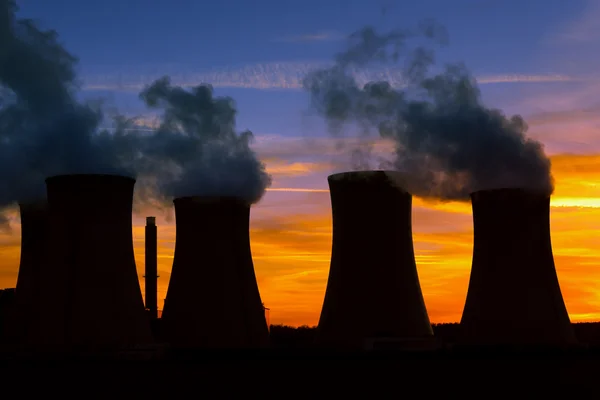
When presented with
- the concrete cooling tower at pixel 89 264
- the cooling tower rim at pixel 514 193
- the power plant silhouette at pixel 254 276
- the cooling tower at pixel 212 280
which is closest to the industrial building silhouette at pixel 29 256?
the power plant silhouette at pixel 254 276

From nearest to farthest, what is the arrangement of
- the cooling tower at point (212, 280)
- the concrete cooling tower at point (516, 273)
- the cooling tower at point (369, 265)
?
the concrete cooling tower at point (516, 273) → the cooling tower at point (369, 265) → the cooling tower at point (212, 280)

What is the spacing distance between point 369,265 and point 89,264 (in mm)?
6017

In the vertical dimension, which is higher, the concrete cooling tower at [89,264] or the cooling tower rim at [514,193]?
the cooling tower rim at [514,193]

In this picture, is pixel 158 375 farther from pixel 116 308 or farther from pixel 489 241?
pixel 489 241

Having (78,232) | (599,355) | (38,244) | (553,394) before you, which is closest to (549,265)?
(599,355)

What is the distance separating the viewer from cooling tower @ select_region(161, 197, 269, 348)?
852 inches

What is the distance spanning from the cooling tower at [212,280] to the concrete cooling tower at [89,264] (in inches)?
122

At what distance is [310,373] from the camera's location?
17.1m

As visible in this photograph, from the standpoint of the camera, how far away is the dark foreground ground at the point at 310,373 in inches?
579

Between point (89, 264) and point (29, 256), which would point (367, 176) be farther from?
point (29, 256)

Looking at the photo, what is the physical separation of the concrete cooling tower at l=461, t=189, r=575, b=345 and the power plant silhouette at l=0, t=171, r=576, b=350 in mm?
24

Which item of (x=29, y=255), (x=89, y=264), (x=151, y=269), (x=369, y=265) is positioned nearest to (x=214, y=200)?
(x=369, y=265)

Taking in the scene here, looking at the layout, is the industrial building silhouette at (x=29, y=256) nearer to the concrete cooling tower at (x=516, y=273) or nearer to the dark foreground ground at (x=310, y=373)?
the dark foreground ground at (x=310, y=373)

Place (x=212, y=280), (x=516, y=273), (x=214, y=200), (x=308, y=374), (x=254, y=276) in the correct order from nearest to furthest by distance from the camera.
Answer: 1. (x=308, y=374)
2. (x=516, y=273)
3. (x=212, y=280)
4. (x=214, y=200)
5. (x=254, y=276)
